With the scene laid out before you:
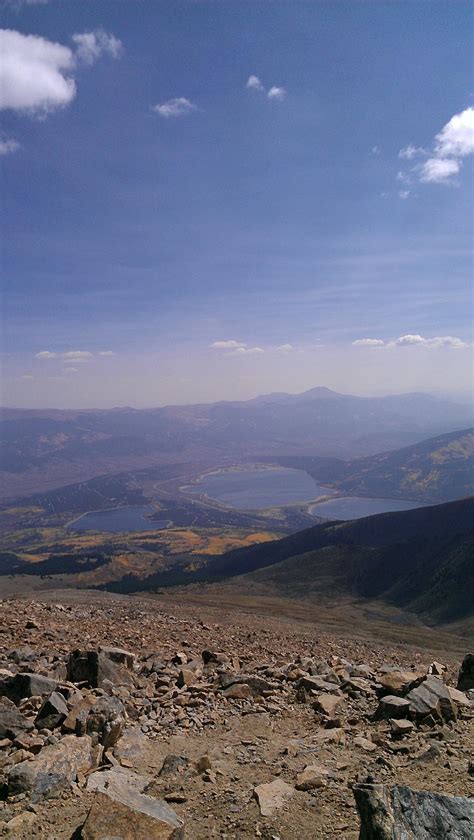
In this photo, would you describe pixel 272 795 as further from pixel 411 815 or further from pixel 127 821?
pixel 411 815

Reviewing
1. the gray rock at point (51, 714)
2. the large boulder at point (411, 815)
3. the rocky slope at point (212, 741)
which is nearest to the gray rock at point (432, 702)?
the rocky slope at point (212, 741)

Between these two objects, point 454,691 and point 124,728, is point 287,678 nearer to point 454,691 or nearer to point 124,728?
point 454,691

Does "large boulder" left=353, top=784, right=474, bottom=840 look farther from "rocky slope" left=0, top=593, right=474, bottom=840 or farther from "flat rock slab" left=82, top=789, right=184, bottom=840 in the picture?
"flat rock slab" left=82, top=789, right=184, bottom=840

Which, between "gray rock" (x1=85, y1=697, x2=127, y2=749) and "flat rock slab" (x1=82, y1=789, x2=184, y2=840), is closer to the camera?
"flat rock slab" (x1=82, y1=789, x2=184, y2=840)

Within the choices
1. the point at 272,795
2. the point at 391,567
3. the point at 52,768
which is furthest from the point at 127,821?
the point at 391,567

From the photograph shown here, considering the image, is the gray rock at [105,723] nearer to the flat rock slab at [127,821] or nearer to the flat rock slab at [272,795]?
the flat rock slab at [127,821]

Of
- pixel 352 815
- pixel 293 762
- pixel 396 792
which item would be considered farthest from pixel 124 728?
pixel 396 792

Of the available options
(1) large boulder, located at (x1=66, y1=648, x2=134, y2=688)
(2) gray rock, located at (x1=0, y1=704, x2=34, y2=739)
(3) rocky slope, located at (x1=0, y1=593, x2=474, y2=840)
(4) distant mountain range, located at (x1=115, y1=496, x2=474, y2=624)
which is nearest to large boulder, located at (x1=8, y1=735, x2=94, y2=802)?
(3) rocky slope, located at (x1=0, y1=593, x2=474, y2=840)
